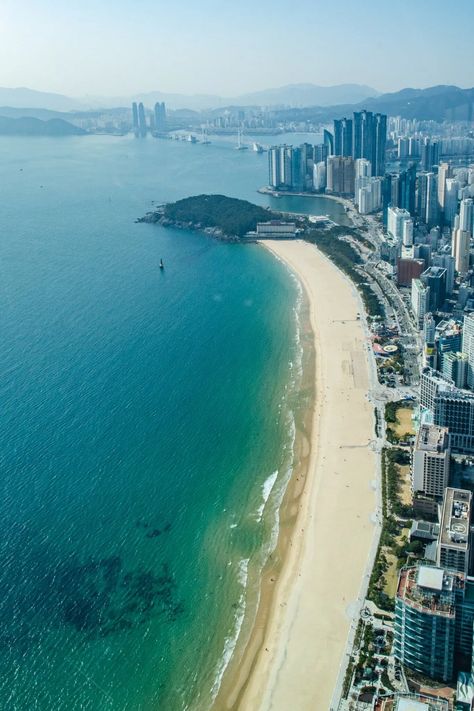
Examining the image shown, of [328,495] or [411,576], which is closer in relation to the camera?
[411,576]

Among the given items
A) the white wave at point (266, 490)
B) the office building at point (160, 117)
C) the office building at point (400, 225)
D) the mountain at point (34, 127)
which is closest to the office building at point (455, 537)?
the white wave at point (266, 490)

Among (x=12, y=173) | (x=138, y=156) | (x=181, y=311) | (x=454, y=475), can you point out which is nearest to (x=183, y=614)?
(x=454, y=475)

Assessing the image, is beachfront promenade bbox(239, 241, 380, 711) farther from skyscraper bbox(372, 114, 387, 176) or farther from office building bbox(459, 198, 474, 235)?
skyscraper bbox(372, 114, 387, 176)

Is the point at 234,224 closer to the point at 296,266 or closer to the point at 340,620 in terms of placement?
the point at 296,266

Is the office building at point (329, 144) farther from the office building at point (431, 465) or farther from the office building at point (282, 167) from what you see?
the office building at point (431, 465)

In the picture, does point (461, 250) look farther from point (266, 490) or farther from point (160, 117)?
point (160, 117)

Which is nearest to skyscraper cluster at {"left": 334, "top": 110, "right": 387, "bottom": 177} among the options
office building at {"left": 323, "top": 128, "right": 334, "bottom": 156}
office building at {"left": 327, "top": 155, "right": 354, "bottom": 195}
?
office building at {"left": 323, "top": 128, "right": 334, "bottom": 156}
